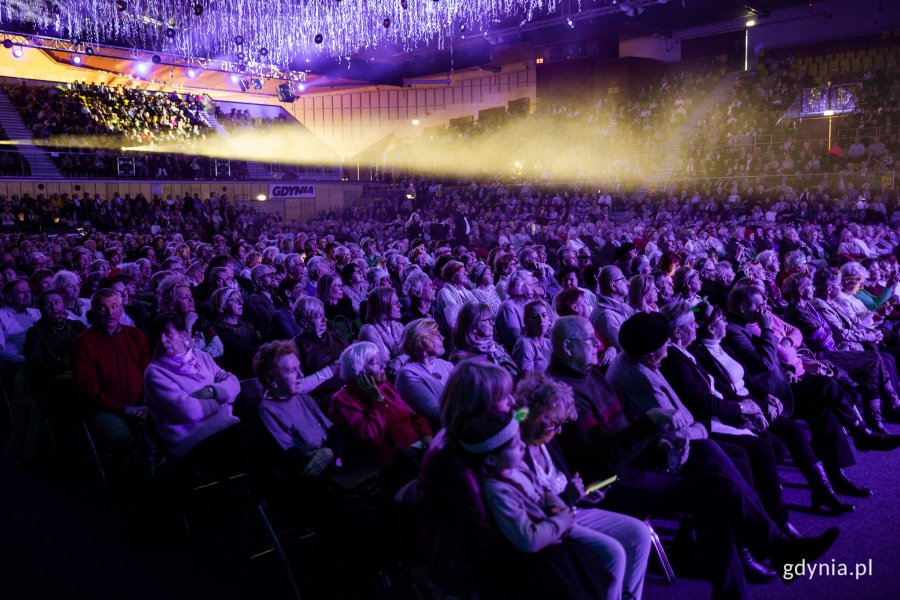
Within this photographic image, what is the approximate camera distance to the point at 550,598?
2.01 meters

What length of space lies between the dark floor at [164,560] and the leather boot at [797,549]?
0.34ft

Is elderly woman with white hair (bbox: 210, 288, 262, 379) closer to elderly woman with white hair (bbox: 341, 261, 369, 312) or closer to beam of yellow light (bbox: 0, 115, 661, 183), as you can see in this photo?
elderly woman with white hair (bbox: 341, 261, 369, 312)

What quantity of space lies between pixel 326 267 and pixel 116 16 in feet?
66.2

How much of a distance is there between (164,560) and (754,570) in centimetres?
265

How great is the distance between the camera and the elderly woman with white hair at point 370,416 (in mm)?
2895

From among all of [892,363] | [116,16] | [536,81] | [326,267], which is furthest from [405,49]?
[892,363]

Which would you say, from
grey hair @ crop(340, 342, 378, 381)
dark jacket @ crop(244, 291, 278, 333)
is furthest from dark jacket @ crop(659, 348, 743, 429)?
dark jacket @ crop(244, 291, 278, 333)

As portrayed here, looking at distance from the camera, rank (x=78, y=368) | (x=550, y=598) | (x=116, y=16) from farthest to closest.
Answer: (x=116, y=16) < (x=78, y=368) < (x=550, y=598)

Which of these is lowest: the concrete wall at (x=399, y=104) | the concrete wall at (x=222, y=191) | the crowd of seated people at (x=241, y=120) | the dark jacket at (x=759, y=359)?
the dark jacket at (x=759, y=359)

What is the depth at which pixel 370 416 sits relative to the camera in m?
2.92

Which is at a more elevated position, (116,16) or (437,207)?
(116,16)

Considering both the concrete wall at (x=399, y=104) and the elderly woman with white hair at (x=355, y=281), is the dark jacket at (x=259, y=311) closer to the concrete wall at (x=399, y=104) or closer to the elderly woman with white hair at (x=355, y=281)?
the elderly woman with white hair at (x=355, y=281)

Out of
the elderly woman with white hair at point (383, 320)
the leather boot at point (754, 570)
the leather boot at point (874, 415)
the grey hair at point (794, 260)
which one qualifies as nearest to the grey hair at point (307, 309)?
the elderly woman with white hair at point (383, 320)

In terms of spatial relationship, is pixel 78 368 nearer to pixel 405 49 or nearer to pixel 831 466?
pixel 831 466
